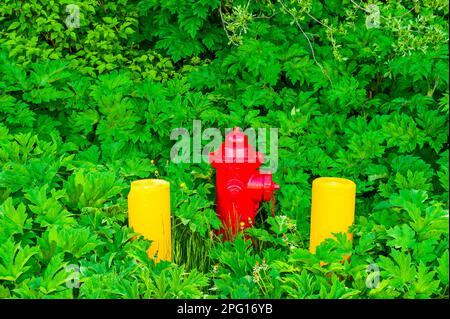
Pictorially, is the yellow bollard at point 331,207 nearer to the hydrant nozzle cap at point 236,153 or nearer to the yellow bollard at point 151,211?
the hydrant nozzle cap at point 236,153

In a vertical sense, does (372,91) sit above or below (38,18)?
below

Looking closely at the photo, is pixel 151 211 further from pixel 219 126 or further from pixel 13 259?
pixel 219 126

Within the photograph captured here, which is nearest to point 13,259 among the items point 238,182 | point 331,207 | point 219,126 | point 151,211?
point 151,211

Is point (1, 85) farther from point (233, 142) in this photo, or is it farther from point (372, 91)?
point (372, 91)

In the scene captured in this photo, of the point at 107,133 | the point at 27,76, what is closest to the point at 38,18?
the point at 27,76

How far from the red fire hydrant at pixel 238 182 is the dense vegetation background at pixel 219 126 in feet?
0.59

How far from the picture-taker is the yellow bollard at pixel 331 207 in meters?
3.43

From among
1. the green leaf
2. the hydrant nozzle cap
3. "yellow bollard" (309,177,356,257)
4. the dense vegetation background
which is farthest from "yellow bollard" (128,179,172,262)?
"yellow bollard" (309,177,356,257)

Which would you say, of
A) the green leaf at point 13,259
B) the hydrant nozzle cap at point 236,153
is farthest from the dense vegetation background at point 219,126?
the hydrant nozzle cap at point 236,153

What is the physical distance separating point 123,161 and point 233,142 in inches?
32.7

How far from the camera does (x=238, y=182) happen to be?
12.8ft

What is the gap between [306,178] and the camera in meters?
4.12

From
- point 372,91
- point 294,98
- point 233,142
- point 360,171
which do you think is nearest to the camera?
point 233,142

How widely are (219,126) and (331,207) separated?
1413 millimetres
